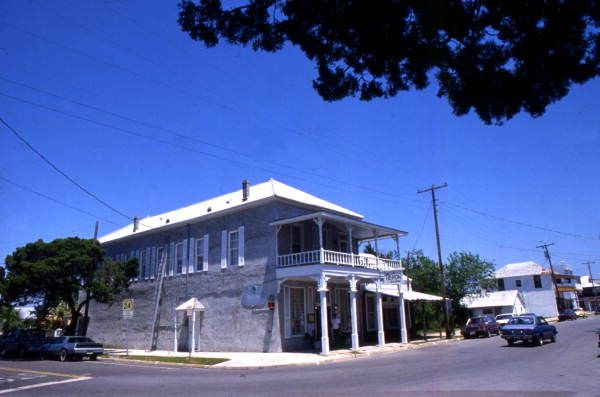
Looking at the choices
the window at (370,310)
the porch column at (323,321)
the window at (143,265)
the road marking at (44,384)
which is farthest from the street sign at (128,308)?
the window at (370,310)

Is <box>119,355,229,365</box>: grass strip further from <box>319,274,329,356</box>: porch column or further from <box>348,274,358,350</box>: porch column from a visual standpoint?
<box>348,274,358,350</box>: porch column

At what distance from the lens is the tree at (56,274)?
2944 centimetres

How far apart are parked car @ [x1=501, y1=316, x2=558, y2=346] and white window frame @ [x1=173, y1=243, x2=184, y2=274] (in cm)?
2008

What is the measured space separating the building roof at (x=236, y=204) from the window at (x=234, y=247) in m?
1.55

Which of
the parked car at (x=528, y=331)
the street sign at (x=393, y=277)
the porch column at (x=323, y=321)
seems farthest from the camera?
the street sign at (x=393, y=277)

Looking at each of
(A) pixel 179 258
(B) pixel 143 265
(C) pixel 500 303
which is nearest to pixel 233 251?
(A) pixel 179 258

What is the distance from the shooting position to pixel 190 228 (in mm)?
32469

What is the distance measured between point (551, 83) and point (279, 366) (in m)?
16.2

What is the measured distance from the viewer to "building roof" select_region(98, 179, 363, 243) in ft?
94.7

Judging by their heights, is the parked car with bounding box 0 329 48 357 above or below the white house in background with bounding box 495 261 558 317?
below

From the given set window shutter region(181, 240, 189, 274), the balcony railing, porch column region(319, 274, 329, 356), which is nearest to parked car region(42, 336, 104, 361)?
window shutter region(181, 240, 189, 274)

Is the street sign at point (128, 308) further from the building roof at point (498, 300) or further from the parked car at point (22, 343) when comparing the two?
the building roof at point (498, 300)

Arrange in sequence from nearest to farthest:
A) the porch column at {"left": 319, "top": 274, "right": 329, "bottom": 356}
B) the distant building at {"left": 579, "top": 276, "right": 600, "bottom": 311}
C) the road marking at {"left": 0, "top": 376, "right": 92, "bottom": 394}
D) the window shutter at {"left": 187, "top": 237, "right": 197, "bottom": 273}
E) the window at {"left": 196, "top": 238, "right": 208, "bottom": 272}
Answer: the road marking at {"left": 0, "top": 376, "right": 92, "bottom": 394}
the porch column at {"left": 319, "top": 274, "right": 329, "bottom": 356}
the window at {"left": 196, "top": 238, "right": 208, "bottom": 272}
the window shutter at {"left": 187, "top": 237, "right": 197, "bottom": 273}
the distant building at {"left": 579, "top": 276, "right": 600, "bottom": 311}

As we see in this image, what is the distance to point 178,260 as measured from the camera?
33.0 metres
